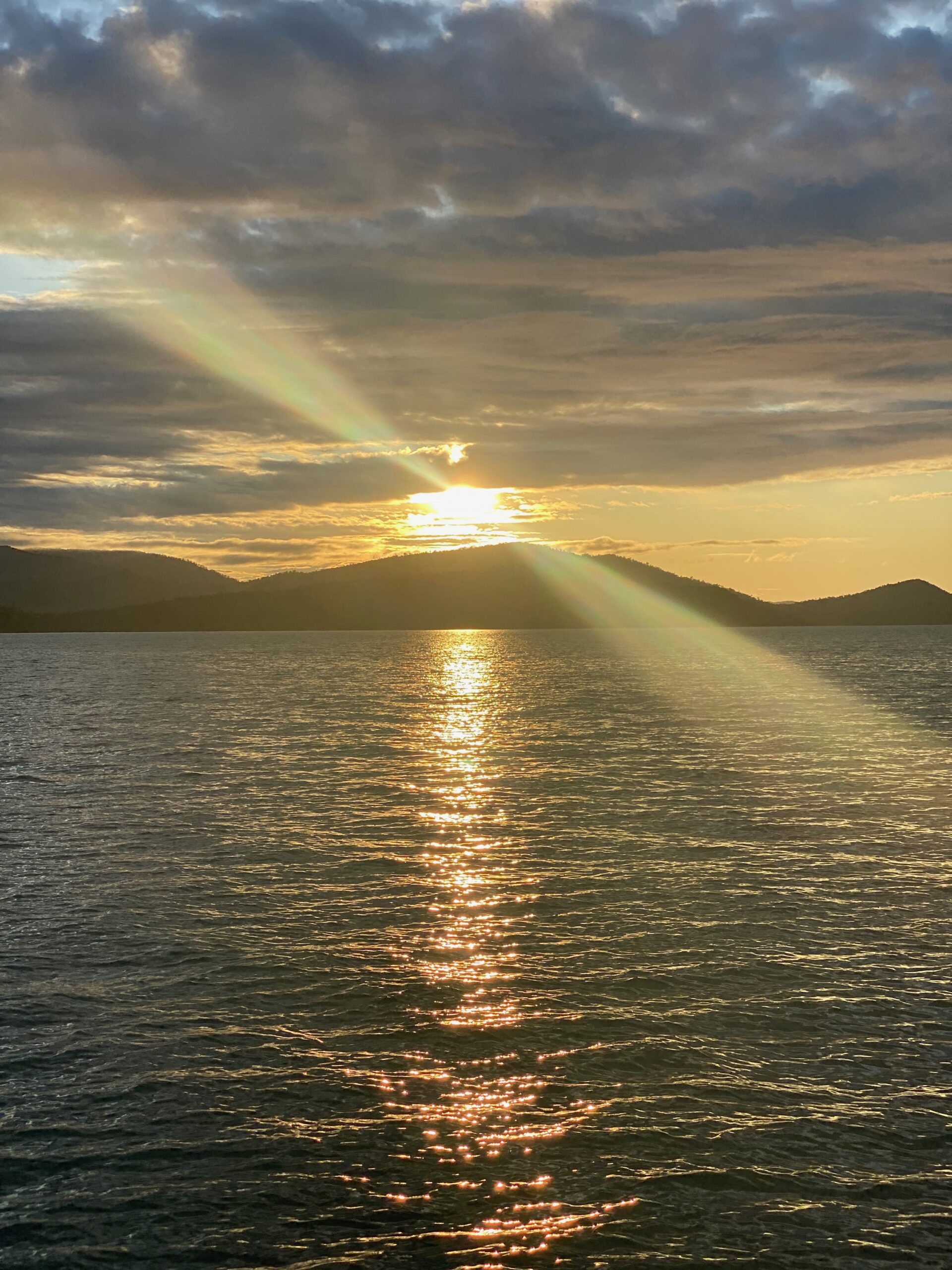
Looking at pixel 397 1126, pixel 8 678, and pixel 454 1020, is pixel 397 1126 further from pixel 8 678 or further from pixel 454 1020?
pixel 8 678

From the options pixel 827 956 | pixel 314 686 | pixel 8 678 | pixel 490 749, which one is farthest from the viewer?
pixel 8 678

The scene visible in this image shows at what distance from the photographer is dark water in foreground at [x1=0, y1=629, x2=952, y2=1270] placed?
14078 mm

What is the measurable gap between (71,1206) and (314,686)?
134 m

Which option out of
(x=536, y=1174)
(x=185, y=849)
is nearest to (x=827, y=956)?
(x=536, y=1174)

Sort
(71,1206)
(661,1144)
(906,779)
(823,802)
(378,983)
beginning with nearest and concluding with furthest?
(71,1206) < (661,1144) < (378,983) < (823,802) < (906,779)

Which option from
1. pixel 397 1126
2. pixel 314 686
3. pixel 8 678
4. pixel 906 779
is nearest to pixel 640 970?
pixel 397 1126

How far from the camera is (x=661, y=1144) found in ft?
52.4

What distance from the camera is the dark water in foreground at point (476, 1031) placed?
554 inches

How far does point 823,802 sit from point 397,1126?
3571 centimetres

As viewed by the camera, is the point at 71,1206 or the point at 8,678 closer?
the point at 71,1206

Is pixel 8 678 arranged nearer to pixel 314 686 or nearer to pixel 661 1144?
pixel 314 686

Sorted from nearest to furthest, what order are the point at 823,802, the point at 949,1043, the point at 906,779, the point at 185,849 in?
1. the point at 949,1043
2. the point at 185,849
3. the point at 823,802
4. the point at 906,779

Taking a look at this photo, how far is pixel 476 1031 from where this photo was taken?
2023 cm

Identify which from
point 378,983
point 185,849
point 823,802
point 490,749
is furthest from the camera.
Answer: point 490,749
